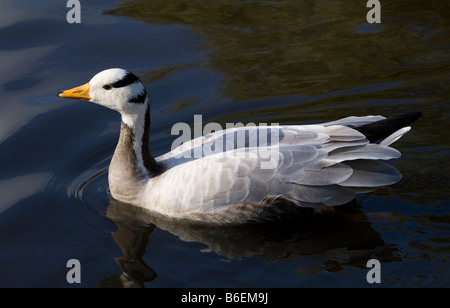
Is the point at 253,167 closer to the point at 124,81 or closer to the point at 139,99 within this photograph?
the point at 139,99

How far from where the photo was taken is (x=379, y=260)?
6.66 m

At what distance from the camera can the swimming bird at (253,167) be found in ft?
23.6

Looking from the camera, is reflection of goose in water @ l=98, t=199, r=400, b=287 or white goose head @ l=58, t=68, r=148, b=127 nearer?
reflection of goose in water @ l=98, t=199, r=400, b=287

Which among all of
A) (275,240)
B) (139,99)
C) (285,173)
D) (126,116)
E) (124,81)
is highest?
(124,81)

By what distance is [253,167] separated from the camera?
7168mm

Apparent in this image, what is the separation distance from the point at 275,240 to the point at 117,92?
7.71ft

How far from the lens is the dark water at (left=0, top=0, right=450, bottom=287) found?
672cm

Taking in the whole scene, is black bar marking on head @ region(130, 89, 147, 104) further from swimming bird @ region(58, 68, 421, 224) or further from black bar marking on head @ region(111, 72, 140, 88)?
black bar marking on head @ region(111, 72, 140, 88)

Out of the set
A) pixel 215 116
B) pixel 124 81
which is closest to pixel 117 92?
pixel 124 81

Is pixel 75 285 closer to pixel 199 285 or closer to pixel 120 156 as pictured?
pixel 199 285

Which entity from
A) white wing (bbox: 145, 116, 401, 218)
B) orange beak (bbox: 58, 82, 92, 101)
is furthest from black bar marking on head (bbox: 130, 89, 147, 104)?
white wing (bbox: 145, 116, 401, 218)

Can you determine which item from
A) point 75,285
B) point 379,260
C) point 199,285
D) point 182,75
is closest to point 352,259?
point 379,260

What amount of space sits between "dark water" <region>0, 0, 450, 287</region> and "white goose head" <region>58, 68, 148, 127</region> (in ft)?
3.89

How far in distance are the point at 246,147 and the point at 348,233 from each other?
56.5 inches
